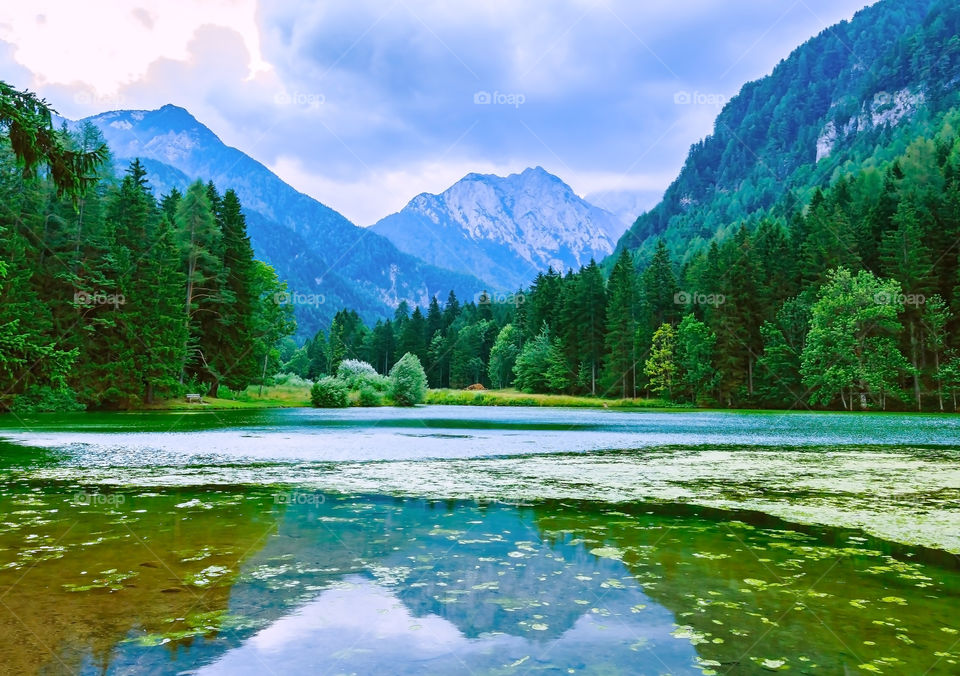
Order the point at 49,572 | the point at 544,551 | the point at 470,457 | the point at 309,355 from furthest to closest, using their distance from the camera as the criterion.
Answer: the point at 309,355
the point at 470,457
the point at 544,551
the point at 49,572

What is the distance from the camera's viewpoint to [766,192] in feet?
638

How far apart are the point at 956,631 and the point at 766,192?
213961 millimetres

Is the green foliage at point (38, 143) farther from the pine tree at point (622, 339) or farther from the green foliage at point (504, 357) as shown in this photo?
the green foliage at point (504, 357)

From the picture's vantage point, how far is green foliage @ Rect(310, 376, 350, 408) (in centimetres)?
6044

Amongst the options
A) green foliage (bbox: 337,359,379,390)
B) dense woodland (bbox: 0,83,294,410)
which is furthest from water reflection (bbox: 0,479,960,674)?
green foliage (bbox: 337,359,379,390)

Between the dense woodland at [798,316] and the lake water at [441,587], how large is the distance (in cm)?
5665

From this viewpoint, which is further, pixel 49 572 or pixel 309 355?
pixel 309 355

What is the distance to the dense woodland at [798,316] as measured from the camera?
188ft

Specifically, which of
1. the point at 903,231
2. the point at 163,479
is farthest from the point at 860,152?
the point at 163,479

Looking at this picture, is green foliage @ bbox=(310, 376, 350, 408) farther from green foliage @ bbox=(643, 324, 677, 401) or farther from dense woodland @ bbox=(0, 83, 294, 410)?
green foliage @ bbox=(643, 324, 677, 401)

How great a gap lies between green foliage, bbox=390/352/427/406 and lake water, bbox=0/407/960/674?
54455 mm

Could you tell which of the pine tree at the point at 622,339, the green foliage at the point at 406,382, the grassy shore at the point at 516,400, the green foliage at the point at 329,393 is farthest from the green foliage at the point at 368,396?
the pine tree at the point at 622,339

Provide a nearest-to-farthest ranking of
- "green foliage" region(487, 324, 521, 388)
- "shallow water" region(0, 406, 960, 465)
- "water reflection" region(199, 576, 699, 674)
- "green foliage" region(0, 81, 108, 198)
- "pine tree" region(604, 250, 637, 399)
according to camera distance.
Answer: "water reflection" region(199, 576, 699, 674)
"green foliage" region(0, 81, 108, 198)
"shallow water" region(0, 406, 960, 465)
"pine tree" region(604, 250, 637, 399)
"green foliage" region(487, 324, 521, 388)

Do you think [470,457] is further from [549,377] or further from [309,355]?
[309,355]
